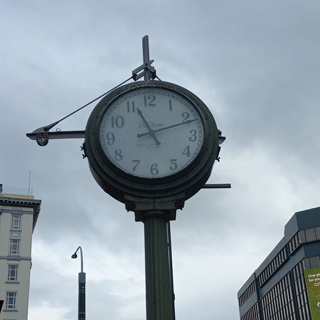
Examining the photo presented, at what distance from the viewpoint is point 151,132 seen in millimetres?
6000

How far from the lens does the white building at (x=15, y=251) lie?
2041 inches

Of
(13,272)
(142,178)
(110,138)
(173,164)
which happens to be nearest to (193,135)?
(173,164)

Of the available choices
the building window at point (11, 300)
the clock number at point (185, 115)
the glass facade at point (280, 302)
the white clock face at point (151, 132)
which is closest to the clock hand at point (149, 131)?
the white clock face at point (151, 132)

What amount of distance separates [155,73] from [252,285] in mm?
78301

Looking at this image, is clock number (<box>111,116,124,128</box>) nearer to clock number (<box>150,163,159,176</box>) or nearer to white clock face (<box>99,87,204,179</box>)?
white clock face (<box>99,87,204,179</box>)

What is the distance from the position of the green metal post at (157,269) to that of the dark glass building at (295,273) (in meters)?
52.6

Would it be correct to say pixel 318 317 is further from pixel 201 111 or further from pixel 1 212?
pixel 201 111

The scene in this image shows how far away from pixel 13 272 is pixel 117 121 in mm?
50277

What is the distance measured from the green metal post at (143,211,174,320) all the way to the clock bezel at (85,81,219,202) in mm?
263

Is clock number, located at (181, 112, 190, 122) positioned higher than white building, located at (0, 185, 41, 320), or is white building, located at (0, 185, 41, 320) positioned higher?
white building, located at (0, 185, 41, 320)

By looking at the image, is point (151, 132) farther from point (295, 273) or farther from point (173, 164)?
point (295, 273)

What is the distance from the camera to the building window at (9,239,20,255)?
54.2m

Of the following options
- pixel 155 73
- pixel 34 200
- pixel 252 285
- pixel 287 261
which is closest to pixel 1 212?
pixel 34 200

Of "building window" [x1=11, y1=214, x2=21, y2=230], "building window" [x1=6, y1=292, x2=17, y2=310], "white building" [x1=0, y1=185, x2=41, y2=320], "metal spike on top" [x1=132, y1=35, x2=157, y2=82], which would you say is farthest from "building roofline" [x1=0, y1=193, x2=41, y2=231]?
"metal spike on top" [x1=132, y1=35, x2=157, y2=82]
